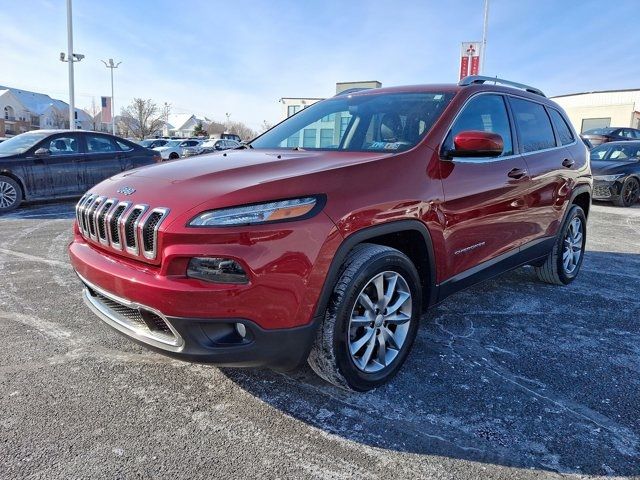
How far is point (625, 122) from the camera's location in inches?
1389

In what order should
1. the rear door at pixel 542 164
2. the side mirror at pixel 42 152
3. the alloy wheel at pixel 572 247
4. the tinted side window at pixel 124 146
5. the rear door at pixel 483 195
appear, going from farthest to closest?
the tinted side window at pixel 124 146, the side mirror at pixel 42 152, the alloy wheel at pixel 572 247, the rear door at pixel 542 164, the rear door at pixel 483 195

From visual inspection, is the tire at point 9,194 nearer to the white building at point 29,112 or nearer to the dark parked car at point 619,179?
the dark parked car at point 619,179

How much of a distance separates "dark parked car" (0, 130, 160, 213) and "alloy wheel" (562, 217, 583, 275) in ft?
28.2

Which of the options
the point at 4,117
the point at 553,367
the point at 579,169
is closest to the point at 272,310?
the point at 553,367

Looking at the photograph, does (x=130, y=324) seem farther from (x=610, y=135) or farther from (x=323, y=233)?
(x=610, y=135)

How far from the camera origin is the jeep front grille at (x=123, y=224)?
2188 millimetres

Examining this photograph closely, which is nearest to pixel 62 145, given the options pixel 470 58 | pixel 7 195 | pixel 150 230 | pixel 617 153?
pixel 7 195

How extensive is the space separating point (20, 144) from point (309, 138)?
7862 mm

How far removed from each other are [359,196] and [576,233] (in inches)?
139

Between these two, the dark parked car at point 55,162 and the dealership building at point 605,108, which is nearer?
the dark parked car at point 55,162

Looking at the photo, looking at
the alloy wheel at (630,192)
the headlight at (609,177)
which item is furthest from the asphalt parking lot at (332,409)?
the alloy wheel at (630,192)

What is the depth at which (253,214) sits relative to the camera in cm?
211

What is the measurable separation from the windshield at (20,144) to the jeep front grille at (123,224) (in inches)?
290

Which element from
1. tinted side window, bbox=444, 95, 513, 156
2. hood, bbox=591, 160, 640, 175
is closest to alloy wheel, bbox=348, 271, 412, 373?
tinted side window, bbox=444, 95, 513, 156
